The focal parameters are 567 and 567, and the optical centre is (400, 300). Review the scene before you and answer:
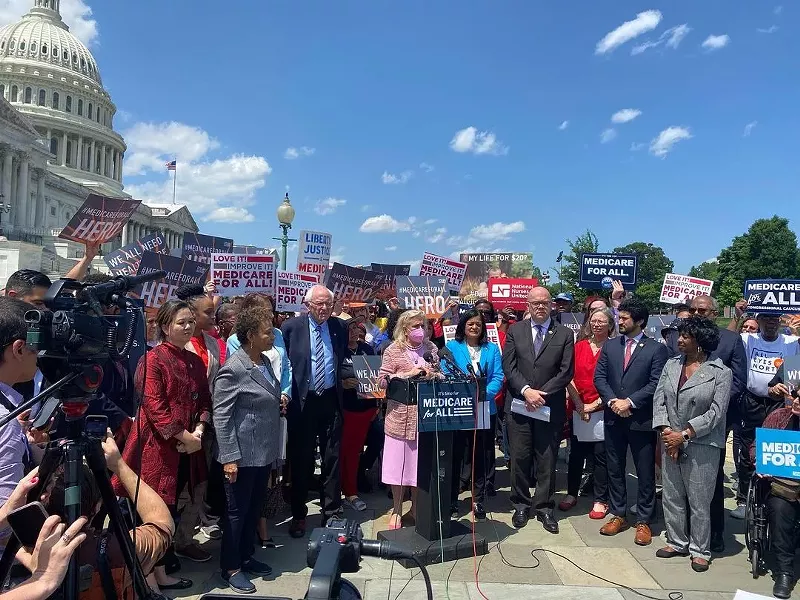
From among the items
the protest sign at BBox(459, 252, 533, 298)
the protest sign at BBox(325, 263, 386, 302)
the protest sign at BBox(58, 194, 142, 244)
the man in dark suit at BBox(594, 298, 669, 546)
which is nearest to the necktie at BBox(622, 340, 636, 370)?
the man in dark suit at BBox(594, 298, 669, 546)

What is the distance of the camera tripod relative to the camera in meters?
1.86

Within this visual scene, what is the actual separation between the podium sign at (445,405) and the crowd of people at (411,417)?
27 cm

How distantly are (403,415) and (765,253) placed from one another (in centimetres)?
7588

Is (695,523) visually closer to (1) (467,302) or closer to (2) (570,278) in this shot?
(1) (467,302)

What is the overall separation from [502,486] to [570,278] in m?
24.3

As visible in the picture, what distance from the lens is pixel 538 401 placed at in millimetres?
5992

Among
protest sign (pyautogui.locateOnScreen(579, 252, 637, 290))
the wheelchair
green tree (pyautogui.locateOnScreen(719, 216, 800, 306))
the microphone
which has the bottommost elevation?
the wheelchair

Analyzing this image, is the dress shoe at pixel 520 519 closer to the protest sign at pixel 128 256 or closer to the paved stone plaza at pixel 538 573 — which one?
the paved stone plaza at pixel 538 573

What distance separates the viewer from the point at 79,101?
8825 centimetres

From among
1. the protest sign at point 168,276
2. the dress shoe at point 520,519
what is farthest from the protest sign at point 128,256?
the dress shoe at point 520,519

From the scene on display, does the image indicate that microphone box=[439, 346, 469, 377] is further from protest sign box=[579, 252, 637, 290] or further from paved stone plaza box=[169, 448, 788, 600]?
protest sign box=[579, 252, 637, 290]

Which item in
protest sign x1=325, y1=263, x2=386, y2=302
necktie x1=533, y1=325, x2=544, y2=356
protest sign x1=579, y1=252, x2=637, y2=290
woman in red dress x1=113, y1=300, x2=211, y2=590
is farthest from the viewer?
protest sign x1=579, y1=252, x2=637, y2=290

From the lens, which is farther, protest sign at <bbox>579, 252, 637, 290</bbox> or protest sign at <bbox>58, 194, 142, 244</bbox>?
protest sign at <bbox>579, 252, 637, 290</bbox>

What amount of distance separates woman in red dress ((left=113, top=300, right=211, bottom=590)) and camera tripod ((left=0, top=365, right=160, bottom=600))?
2.36m
